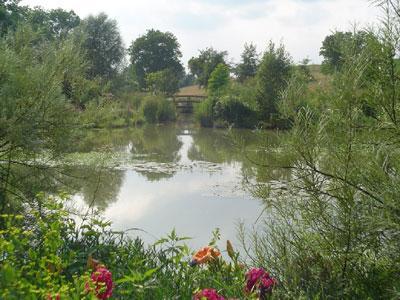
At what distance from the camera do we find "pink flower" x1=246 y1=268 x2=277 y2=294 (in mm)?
2537

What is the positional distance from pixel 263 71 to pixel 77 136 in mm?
22176

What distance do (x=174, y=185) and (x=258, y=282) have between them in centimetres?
839

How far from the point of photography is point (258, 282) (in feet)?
8.43

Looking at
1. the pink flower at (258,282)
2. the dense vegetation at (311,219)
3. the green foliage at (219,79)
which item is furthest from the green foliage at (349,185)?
the green foliage at (219,79)

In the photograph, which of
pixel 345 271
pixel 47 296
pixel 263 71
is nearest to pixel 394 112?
pixel 345 271

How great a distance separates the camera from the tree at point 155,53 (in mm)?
63844

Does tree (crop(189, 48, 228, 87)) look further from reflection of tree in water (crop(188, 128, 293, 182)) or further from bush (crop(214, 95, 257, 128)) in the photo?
reflection of tree in water (crop(188, 128, 293, 182))

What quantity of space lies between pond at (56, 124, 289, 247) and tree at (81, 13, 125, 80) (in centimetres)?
2911

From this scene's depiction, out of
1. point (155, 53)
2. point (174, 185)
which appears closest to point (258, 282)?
point (174, 185)

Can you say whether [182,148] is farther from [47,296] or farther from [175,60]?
[175,60]

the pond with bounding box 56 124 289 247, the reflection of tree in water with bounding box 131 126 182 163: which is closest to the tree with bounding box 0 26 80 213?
the pond with bounding box 56 124 289 247

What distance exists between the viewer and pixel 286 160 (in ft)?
9.85

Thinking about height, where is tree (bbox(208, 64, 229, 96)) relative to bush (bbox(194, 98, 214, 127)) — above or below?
above

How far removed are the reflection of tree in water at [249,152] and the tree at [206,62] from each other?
23.8 metres
